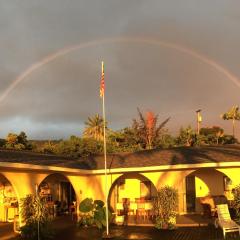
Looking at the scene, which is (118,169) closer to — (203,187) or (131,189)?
(131,189)

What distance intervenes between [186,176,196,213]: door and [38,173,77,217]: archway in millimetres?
6369

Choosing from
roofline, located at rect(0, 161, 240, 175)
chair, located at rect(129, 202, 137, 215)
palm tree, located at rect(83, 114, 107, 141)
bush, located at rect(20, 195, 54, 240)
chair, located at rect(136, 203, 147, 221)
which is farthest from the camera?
palm tree, located at rect(83, 114, 107, 141)

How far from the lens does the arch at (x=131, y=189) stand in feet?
83.2

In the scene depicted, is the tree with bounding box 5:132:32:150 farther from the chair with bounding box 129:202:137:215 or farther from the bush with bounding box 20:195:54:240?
the bush with bounding box 20:195:54:240

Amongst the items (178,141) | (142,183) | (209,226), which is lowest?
(209,226)

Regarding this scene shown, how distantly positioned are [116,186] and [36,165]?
882cm

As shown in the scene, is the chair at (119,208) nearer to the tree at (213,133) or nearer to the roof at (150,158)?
the roof at (150,158)

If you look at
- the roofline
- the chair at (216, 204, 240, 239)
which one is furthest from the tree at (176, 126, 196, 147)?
the chair at (216, 204, 240, 239)

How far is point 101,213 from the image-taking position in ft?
64.8

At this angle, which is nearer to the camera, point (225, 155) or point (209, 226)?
point (209, 226)

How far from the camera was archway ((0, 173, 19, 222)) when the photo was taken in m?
22.5

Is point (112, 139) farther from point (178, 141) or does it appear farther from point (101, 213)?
point (101, 213)

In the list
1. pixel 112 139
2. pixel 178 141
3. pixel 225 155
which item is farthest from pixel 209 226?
pixel 112 139

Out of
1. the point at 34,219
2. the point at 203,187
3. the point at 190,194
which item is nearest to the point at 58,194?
the point at 190,194
